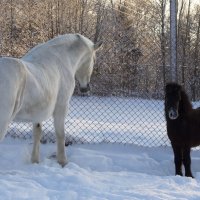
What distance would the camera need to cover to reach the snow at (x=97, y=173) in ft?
12.8

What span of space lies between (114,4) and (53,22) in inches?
195

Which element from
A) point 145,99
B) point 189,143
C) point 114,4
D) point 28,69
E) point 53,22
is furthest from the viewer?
point 114,4

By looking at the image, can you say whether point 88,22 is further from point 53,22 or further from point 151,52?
point 151,52

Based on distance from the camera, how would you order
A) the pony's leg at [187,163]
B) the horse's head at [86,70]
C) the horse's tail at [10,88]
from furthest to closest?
the horse's head at [86,70] → the pony's leg at [187,163] → the horse's tail at [10,88]

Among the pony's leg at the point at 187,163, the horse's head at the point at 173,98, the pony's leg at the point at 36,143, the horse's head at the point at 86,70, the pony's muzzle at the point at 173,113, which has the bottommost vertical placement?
the pony's leg at the point at 187,163

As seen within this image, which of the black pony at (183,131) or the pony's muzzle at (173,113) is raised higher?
the pony's muzzle at (173,113)

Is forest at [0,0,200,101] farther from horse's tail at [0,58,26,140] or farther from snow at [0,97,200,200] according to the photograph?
horse's tail at [0,58,26,140]

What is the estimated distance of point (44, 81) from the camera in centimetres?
477

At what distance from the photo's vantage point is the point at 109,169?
573 cm

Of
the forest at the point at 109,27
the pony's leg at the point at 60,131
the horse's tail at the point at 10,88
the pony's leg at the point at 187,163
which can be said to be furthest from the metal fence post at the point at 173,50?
the forest at the point at 109,27

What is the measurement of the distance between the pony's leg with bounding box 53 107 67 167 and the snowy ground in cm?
10

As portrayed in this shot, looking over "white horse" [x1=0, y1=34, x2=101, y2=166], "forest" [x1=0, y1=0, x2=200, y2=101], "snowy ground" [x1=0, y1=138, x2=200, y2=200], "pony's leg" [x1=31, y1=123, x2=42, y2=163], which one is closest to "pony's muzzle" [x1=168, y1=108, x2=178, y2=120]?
"snowy ground" [x1=0, y1=138, x2=200, y2=200]

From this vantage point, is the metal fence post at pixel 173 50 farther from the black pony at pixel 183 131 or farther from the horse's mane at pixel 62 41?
the horse's mane at pixel 62 41

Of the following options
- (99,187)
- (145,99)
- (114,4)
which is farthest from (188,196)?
(114,4)
